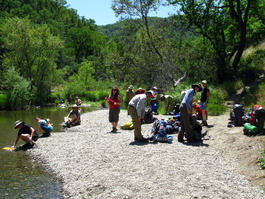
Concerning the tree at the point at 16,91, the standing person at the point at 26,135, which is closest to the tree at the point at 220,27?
A: the standing person at the point at 26,135

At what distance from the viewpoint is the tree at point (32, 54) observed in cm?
3922

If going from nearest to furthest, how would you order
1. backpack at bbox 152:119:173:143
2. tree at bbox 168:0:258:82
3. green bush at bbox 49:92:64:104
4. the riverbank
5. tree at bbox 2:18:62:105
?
the riverbank → backpack at bbox 152:119:173:143 → tree at bbox 168:0:258:82 → tree at bbox 2:18:62:105 → green bush at bbox 49:92:64:104

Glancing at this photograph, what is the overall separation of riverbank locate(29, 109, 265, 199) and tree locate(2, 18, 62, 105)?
3030 cm

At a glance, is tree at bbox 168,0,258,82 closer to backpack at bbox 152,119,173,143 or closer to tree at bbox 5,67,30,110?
backpack at bbox 152,119,173,143

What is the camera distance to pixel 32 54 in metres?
40.5

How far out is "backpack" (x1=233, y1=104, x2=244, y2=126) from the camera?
11.1 meters

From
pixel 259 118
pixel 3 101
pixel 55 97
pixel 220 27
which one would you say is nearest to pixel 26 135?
pixel 259 118

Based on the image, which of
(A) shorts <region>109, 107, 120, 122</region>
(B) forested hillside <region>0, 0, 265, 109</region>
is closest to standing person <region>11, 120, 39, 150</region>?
(A) shorts <region>109, 107, 120, 122</region>

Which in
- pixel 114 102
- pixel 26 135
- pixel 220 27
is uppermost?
pixel 220 27

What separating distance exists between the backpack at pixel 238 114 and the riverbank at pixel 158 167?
1.52ft

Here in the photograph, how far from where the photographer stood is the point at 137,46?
28469 mm

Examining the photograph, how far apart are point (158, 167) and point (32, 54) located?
37.4 m

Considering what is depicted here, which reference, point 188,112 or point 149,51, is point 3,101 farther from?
point 188,112

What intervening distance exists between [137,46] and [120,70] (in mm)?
3028
